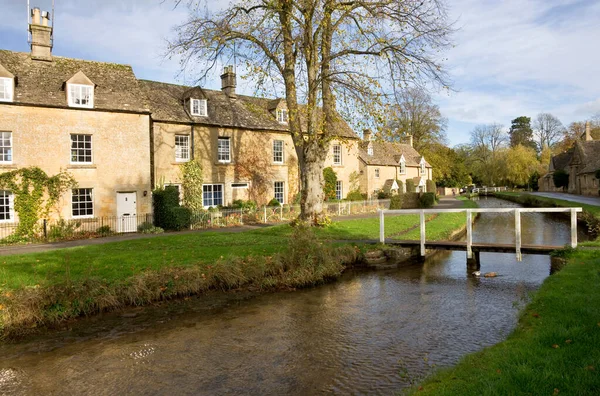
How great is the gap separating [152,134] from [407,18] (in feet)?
53.8

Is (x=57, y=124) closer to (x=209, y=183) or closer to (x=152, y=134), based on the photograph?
(x=152, y=134)

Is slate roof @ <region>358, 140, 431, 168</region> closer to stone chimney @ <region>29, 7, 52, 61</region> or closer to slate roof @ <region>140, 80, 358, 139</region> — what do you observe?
slate roof @ <region>140, 80, 358, 139</region>

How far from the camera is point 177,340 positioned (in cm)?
845

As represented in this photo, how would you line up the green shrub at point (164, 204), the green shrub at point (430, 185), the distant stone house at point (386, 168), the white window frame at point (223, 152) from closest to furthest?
1. the green shrub at point (164, 204)
2. the white window frame at point (223, 152)
3. the distant stone house at point (386, 168)
4. the green shrub at point (430, 185)

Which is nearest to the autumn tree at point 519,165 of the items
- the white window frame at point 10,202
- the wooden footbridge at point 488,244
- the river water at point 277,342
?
the wooden footbridge at point 488,244

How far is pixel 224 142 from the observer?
28.7 m

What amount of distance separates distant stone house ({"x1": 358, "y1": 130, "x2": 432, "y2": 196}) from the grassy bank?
31646 millimetres

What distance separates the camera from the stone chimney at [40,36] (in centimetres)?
2256

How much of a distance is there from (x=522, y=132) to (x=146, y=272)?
119391 mm

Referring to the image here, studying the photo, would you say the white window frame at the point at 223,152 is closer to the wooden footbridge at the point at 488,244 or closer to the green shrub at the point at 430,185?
the wooden footbridge at the point at 488,244

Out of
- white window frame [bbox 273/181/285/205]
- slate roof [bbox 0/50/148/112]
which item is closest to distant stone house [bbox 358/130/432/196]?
white window frame [bbox 273/181/285/205]

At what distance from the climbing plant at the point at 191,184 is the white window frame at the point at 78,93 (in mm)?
6411

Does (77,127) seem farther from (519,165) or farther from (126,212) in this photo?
(519,165)

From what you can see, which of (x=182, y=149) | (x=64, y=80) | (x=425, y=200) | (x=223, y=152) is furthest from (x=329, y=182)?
(x=64, y=80)
